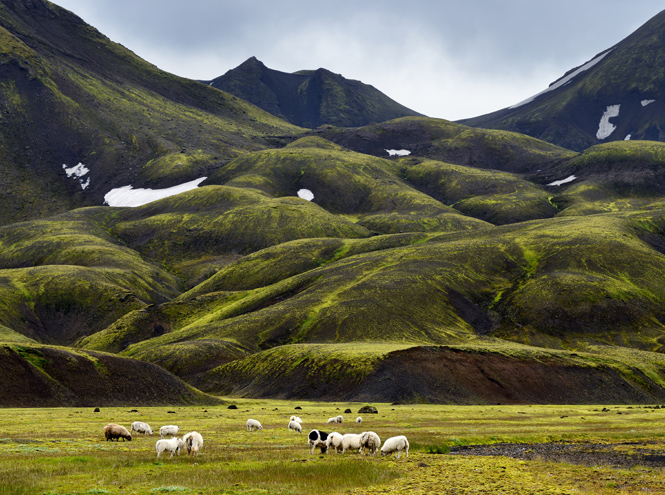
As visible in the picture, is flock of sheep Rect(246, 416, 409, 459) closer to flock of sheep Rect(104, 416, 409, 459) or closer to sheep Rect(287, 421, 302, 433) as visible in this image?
flock of sheep Rect(104, 416, 409, 459)

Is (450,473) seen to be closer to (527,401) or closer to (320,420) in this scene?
(320,420)

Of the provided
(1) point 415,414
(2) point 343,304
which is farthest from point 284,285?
(1) point 415,414

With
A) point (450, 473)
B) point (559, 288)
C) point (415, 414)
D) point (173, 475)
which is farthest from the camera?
point (559, 288)

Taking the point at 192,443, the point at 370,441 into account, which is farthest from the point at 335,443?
the point at 192,443

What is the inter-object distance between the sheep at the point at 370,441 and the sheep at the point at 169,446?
9413 millimetres

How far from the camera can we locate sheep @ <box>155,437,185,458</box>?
96.3 feet

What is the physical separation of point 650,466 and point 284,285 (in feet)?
462

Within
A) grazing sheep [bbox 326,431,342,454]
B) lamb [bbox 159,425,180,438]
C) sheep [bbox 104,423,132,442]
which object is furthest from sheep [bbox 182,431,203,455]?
sheep [bbox 104,423,132,442]

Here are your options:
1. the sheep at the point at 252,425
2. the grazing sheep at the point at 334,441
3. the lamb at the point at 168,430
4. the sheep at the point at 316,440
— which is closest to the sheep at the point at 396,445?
the grazing sheep at the point at 334,441

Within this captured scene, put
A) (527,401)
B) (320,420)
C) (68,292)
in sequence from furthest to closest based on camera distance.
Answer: (68,292) < (527,401) < (320,420)

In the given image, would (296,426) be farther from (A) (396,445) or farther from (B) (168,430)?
(A) (396,445)

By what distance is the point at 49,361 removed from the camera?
7494 centimetres

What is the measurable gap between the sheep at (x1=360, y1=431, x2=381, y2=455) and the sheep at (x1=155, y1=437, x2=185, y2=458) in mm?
9413

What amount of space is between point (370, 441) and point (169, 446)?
33.4 ft
